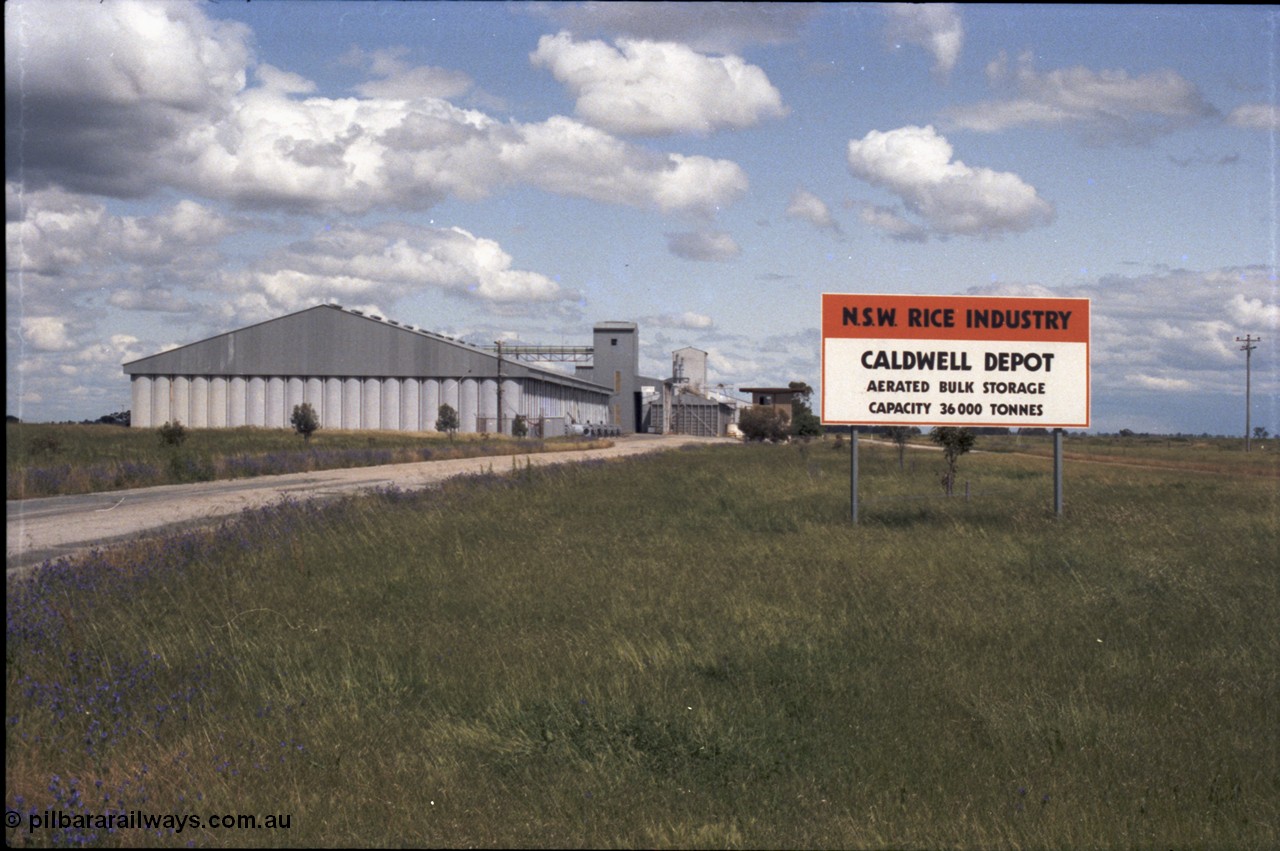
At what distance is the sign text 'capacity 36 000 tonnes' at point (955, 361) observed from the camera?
17.8m

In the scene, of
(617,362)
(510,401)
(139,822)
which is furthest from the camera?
(617,362)

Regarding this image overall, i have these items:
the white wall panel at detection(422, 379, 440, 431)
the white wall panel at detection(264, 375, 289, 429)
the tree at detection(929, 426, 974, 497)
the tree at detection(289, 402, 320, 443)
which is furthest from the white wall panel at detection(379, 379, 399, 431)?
the tree at detection(929, 426, 974, 497)

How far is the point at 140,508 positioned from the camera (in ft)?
64.5

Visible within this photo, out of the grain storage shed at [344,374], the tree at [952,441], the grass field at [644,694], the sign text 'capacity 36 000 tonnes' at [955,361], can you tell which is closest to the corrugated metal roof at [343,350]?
the grain storage shed at [344,374]

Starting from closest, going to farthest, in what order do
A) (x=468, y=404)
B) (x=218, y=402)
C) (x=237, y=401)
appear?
(x=468, y=404), (x=237, y=401), (x=218, y=402)

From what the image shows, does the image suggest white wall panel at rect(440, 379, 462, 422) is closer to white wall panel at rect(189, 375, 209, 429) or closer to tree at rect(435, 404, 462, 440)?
tree at rect(435, 404, 462, 440)

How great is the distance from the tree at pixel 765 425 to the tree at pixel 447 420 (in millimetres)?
28029

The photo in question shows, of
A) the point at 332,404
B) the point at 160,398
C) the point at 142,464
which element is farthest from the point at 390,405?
the point at 142,464

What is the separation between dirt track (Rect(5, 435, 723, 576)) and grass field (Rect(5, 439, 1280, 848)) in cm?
260

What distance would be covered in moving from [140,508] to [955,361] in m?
15.5

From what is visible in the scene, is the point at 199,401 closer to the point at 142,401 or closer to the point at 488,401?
the point at 142,401

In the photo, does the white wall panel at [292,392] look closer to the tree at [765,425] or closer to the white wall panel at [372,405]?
the white wall panel at [372,405]

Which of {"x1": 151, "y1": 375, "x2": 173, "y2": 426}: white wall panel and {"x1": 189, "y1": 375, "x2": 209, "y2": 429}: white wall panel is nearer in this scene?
{"x1": 189, "y1": 375, "x2": 209, "y2": 429}: white wall panel

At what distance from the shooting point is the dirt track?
47.5 feet
